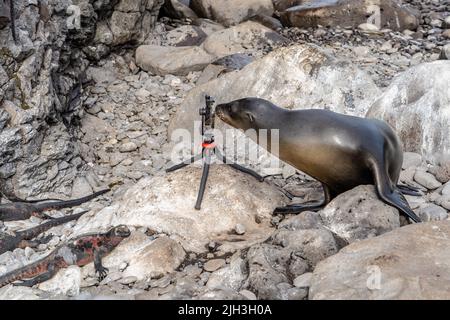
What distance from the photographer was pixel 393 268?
2.65 meters

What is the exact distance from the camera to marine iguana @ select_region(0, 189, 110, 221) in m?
5.02

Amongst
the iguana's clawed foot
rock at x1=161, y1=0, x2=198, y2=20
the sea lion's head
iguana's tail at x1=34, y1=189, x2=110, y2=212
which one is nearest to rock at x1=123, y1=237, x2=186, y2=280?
the iguana's clawed foot

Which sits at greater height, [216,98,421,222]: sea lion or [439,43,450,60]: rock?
[216,98,421,222]: sea lion

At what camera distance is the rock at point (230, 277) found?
3136 mm

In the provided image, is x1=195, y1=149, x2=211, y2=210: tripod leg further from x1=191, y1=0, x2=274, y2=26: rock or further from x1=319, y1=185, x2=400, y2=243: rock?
x1=191, y1=0, x2=274, y2=26: rock

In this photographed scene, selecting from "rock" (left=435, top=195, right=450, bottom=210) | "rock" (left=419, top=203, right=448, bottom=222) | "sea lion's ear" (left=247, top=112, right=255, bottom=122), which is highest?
"sea lion's ear" (left=247, top=112, right=255, bottom=122)

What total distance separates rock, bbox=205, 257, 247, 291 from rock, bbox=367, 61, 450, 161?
2415mm

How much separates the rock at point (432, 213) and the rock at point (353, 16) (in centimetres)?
598

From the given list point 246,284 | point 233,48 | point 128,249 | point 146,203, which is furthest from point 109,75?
point 246,284

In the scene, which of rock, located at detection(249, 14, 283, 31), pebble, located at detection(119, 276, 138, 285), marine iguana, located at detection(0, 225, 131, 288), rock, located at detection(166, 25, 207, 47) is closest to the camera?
pebble, located at detection(119, 276, 138, 285)

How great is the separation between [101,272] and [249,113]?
1.56 metres

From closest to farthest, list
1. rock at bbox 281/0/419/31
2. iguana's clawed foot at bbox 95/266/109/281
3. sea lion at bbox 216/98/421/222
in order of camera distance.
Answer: iguana's clawed foot at bbox 95/266/109/281, sea lion at bbox 216/98/421/222, rock at bbox 281/0/419/31

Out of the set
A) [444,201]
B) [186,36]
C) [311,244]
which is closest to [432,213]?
[444,201]
